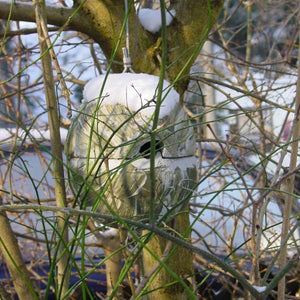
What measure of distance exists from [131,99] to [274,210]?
2566 mm

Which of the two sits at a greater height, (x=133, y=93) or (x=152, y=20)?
(x=152, y=20)

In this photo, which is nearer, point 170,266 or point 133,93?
point 133,93

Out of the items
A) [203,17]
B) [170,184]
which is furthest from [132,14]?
[170,184]

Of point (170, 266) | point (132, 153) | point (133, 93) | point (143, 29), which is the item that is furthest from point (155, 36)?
point (170, 266)

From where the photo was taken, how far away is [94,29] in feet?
5.72

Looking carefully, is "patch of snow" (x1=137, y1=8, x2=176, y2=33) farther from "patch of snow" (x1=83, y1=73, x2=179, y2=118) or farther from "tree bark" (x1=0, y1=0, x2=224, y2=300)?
"patch of snow" (x1=83, y1=73, x2=179, y2=118)

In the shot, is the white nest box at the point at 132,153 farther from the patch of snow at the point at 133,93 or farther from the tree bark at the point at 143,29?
the tree bark at the point at 143,29

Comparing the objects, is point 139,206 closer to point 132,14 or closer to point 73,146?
point 73,146

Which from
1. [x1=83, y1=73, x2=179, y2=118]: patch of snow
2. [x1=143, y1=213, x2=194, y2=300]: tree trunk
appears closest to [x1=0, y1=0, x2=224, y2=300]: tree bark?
[x1=143, y1=213, x2=194, y2=300]: tree trunk

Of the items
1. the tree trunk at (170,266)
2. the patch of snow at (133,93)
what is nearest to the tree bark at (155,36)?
the tree trunk at (170,266)

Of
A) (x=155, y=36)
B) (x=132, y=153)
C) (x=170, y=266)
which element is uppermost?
(x=155, y=36)

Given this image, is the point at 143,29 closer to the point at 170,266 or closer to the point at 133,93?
the point at 133,93

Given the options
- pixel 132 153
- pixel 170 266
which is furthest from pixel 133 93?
pixel 170 266

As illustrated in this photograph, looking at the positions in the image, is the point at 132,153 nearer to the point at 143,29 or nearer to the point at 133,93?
the point at 133,93
